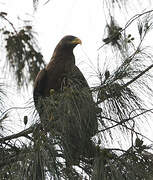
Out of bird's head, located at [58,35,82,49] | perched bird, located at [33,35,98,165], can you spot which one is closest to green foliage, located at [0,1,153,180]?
perched bird, located at [33,35,98,165]

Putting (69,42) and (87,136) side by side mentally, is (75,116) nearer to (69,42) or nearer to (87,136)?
(87,136)

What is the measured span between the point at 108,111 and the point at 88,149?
0.82 ft

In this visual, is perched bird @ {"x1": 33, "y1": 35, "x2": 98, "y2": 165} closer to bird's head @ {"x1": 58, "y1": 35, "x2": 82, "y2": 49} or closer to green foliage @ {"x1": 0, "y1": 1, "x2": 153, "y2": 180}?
green foliage @ {"x1": 0, "y1": 1, "x2": 153, "y2": 180}

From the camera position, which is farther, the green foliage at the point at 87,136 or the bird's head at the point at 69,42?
the bird's head at the point at 69,42

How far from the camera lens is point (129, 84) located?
246 centimetres

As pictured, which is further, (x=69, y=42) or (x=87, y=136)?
(x=69, y=42)

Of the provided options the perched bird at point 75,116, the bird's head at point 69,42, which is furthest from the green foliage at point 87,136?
the bird's head at point 69,42

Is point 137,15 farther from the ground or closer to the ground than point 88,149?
farther from the ground

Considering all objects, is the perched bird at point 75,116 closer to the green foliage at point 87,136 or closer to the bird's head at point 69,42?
the green foliage at point 87,136

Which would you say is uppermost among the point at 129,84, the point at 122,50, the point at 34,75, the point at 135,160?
the point at 34,75

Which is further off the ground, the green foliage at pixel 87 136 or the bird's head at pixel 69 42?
the bird's head at pixel 69 42

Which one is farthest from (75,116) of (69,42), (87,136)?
(69,42)

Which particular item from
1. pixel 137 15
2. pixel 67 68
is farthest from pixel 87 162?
pixel 67 68

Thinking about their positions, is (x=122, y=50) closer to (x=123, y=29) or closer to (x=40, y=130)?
(x=123, y=29)
